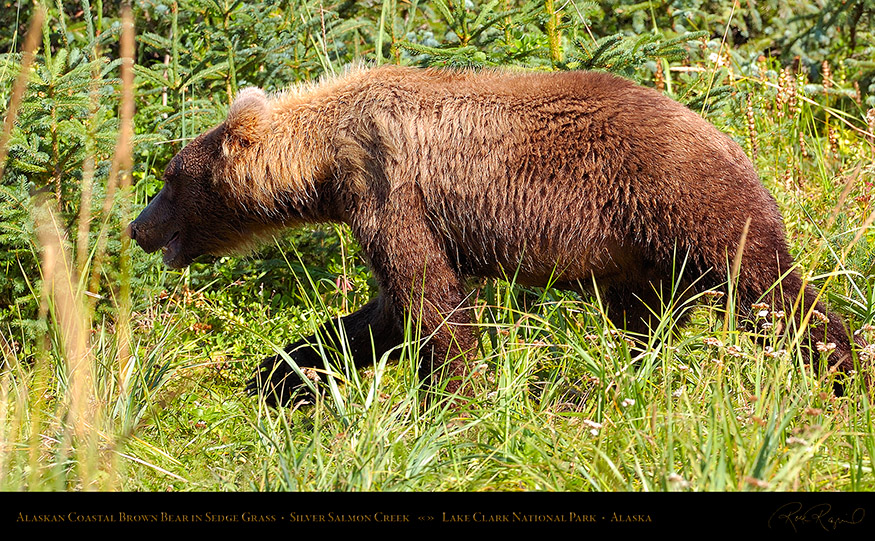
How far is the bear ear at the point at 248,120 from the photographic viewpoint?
5.29 meters

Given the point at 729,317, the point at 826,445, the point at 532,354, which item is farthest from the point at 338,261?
the point at 826,445

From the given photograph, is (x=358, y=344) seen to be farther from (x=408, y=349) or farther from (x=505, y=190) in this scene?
(x=505, y=190)

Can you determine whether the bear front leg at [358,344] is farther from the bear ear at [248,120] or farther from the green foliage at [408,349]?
the bear ear at [248,120]

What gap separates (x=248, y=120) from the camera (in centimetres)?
529

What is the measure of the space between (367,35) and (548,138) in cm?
375

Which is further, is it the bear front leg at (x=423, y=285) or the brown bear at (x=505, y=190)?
the bear front leg at (x=423, y=285)

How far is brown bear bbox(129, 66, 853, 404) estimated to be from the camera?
4461 millimetres
